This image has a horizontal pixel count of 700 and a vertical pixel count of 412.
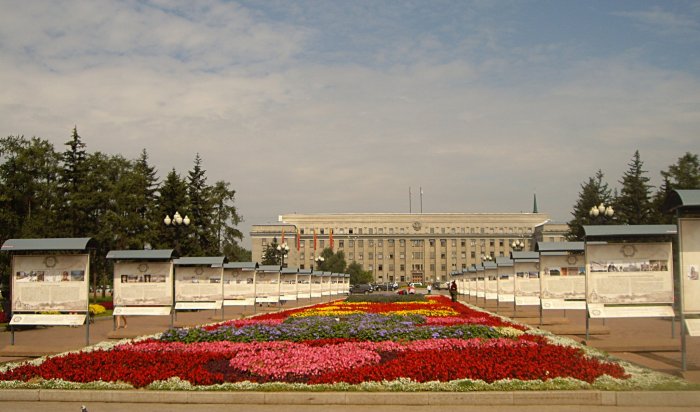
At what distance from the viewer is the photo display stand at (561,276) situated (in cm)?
2294

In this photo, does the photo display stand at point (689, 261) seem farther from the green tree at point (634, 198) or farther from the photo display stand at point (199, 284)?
the green tree at point (634, 198)

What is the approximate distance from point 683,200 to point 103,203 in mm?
45994

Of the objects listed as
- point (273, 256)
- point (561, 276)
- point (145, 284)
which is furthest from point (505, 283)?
point (273, 256)

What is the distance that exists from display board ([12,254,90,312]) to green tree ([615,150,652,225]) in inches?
2176

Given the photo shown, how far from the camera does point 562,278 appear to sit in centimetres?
2322

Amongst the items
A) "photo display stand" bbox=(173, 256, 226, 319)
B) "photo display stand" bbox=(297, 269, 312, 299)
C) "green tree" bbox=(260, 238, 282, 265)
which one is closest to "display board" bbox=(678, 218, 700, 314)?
"photo display stand" bbox=(173, 256, 226, 319)

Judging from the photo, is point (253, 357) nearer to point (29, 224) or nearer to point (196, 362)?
point (196, 362)

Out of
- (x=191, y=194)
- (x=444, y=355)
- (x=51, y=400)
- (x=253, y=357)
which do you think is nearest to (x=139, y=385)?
(x=51, y=400)

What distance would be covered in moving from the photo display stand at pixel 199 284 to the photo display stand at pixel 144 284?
4.57 meters

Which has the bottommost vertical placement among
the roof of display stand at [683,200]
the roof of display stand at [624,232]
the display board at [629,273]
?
the display board at [629,273]

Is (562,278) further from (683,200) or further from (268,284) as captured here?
(268,284)

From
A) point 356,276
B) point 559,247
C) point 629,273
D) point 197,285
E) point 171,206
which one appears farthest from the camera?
Result: point 356,276

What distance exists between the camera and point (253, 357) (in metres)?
13.2

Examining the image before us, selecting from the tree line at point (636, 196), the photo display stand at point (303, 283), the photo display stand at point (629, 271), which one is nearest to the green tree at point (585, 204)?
the tree line at point (636, 196)
